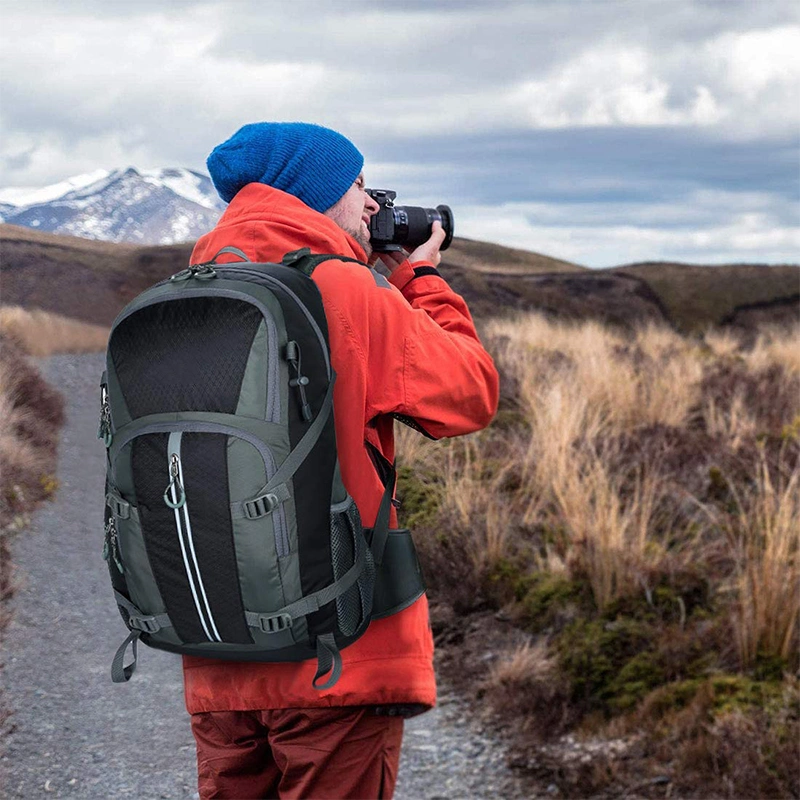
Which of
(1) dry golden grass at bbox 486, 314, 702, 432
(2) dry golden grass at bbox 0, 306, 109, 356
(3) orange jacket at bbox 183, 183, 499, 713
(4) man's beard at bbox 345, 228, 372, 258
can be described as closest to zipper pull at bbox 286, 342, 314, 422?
(3) orange jacket at bbox 183, 183, 499, 713

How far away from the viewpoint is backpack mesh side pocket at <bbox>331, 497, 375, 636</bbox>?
1912 millimetres

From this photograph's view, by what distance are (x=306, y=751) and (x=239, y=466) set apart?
1.90ft

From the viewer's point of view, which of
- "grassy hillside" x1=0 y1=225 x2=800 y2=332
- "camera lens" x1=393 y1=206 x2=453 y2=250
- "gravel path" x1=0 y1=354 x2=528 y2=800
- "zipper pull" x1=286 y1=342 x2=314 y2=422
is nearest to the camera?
"zipper pull" x1=286 y1=342 x2=314 y2=422

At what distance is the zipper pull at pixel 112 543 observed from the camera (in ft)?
6.70

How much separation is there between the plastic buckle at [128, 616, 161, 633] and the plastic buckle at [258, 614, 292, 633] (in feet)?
0.82

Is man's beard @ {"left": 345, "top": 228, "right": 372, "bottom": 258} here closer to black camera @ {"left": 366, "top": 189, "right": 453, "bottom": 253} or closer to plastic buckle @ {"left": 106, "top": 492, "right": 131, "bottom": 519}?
black camera @ {"left": 366, "top": 189, "right": 453, "bottom": 253}

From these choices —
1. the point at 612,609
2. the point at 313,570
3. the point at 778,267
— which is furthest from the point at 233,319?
the point at 778,267

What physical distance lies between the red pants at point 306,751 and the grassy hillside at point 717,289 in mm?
27923

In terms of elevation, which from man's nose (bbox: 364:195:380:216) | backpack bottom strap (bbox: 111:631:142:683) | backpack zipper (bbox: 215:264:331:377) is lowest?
backpack bottom strap (bbox: 111:631:142:683)

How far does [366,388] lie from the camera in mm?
1928

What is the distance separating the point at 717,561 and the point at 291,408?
12.1 feet

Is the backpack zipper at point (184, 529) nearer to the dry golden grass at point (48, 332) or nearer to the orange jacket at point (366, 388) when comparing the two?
the orange jacket at point (366, 388)

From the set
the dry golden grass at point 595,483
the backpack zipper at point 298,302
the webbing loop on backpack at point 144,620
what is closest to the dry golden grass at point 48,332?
the dry golden grass at point 595,483

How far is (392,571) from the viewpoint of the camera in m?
2.02
